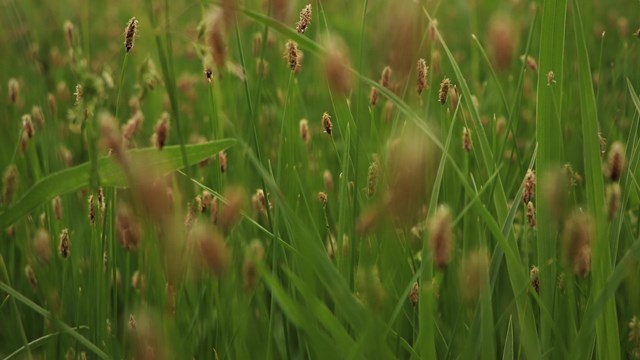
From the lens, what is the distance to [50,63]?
124 inches

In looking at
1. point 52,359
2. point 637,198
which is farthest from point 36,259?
point 637,198

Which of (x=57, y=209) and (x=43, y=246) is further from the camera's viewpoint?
(x=57, y=209)

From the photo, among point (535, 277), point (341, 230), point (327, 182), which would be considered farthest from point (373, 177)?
point (327, 182)

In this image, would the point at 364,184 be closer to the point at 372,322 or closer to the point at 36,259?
the point at 36,259

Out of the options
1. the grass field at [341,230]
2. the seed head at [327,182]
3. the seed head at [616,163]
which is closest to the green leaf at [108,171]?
the grass field at [341,230]

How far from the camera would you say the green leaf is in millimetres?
1039

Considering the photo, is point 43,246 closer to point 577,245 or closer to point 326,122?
point 326,122

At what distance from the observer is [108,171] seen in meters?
1.08

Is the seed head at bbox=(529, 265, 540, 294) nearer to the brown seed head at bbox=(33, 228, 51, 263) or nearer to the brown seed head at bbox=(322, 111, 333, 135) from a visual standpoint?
the brown seed head at bbox=(322, 111, 333, 135)

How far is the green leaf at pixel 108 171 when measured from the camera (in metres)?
1.04

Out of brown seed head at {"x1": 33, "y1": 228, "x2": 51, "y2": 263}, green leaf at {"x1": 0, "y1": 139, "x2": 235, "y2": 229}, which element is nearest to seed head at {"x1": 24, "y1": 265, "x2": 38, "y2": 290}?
brown seed head at {"x1": 33, "y1": 228, "x2": 51, "y2": 263}

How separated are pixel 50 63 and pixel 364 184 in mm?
1976

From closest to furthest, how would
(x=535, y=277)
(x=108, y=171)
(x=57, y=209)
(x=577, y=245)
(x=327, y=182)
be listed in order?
1. (x=577, y=245)
2. (x=108, y=171)
3. (x=535, y=277)
4. (x=57, y=209)
5. (x=327, y=182)

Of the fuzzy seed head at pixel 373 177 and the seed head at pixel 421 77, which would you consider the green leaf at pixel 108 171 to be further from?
the seed head at pixel 421 77
